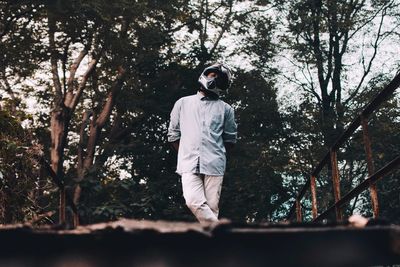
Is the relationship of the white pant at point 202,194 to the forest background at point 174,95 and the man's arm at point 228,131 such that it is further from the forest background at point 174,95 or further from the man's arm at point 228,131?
the forest background at point 174,95

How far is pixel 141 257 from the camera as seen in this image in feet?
4.67

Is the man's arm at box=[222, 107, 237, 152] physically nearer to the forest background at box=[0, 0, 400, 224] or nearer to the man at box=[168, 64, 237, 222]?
the man at box=[168, 64, 237, 222]

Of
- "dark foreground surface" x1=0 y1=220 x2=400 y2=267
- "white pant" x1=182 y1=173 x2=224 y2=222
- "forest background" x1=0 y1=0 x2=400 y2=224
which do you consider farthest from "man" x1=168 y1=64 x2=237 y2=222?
"forest background" x1=0 y1=0 x2=400 y2=224

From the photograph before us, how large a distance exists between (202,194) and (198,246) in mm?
2871

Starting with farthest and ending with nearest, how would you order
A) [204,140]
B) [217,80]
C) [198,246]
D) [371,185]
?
1. [217,80]
2. [204,140]
3. [371,185]
4. [198,246]

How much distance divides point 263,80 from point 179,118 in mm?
14751

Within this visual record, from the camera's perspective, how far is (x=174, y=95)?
17.2 metres

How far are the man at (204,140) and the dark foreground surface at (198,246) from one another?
2751 millimetres

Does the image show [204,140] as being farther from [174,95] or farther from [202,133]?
[174,95]

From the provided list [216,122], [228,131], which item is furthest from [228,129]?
[216,122]

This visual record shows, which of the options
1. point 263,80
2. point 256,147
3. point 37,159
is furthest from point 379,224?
point 263,80

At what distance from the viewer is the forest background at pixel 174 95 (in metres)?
14.5

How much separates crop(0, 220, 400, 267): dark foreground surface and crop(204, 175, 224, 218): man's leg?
9.42 feet

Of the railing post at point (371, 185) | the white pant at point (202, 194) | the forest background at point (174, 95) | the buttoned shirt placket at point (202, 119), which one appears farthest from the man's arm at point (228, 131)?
the forest background at point (174, 95)
